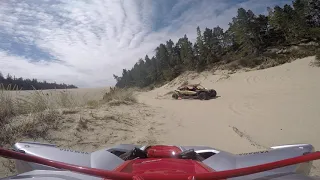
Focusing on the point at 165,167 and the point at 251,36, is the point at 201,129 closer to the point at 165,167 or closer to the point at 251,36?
the point at 165,167

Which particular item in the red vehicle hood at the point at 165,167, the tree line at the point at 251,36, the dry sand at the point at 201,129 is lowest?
the dry sand at the point at 201,129

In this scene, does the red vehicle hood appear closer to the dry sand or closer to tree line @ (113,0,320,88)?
the dry sand

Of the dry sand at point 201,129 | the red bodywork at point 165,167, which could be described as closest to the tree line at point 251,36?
the dry sand at point 201,129

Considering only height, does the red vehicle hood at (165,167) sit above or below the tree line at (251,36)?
below

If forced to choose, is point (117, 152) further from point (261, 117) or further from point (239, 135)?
point (261, 117)

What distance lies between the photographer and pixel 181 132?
5.54m

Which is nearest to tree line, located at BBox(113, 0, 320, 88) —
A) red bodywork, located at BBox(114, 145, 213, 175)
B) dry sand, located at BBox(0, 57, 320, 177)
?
dry sand, located at BBox(0, 57, 320, 177)

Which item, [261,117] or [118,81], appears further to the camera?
[118,81]

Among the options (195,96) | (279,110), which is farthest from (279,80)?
(279,110)

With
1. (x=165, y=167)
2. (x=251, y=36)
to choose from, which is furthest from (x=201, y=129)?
(x=251, y=36)

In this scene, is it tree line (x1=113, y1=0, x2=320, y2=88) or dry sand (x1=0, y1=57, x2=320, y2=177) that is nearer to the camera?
dry sand (x1=0, y1=57, x2=320, y2=177)

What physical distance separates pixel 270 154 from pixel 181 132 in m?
3.70

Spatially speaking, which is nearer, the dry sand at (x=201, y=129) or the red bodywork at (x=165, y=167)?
the red bodywork at (x=165, y=167)

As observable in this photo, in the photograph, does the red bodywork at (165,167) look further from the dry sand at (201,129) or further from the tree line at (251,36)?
the tree line at (251,36)
